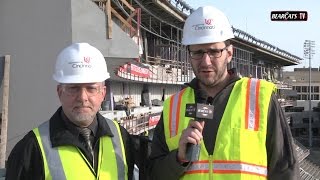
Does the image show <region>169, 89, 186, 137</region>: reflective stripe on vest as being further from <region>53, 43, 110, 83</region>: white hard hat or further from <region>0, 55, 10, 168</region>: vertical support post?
<region>0, 55, 10, 168</region>: vertical support post

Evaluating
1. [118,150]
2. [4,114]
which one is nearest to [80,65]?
[118,150]

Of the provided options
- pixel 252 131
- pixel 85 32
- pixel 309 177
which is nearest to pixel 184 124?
pixel 252 131

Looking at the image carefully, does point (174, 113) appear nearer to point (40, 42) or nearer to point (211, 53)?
point (211, 53)

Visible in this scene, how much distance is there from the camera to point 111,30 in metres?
10.7

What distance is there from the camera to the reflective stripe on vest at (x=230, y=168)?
2715 millimetres

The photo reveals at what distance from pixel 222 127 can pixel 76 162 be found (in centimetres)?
96

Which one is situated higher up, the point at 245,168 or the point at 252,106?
the point at 252,106

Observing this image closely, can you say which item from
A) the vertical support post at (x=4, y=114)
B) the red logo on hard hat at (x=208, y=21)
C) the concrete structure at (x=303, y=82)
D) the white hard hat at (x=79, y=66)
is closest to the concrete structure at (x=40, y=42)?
the vertical support post at (x=4, y=114)

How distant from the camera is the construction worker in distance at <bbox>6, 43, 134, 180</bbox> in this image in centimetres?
278

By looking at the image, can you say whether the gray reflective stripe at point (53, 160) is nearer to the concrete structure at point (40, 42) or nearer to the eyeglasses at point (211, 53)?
the eyeglasses at point (211, 53)

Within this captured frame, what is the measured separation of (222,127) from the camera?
9.22 feet

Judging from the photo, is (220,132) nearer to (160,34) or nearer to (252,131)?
(252,131)

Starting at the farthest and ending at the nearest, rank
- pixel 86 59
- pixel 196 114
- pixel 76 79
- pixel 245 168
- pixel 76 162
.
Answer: pixel 86 59 < pixel 76 79 < pixel 76 162 < pixel 245 168 < pixel 196 114

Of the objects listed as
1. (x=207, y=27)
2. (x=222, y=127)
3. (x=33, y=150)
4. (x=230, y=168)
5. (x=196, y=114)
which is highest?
Answer: (x=207, y=27)
